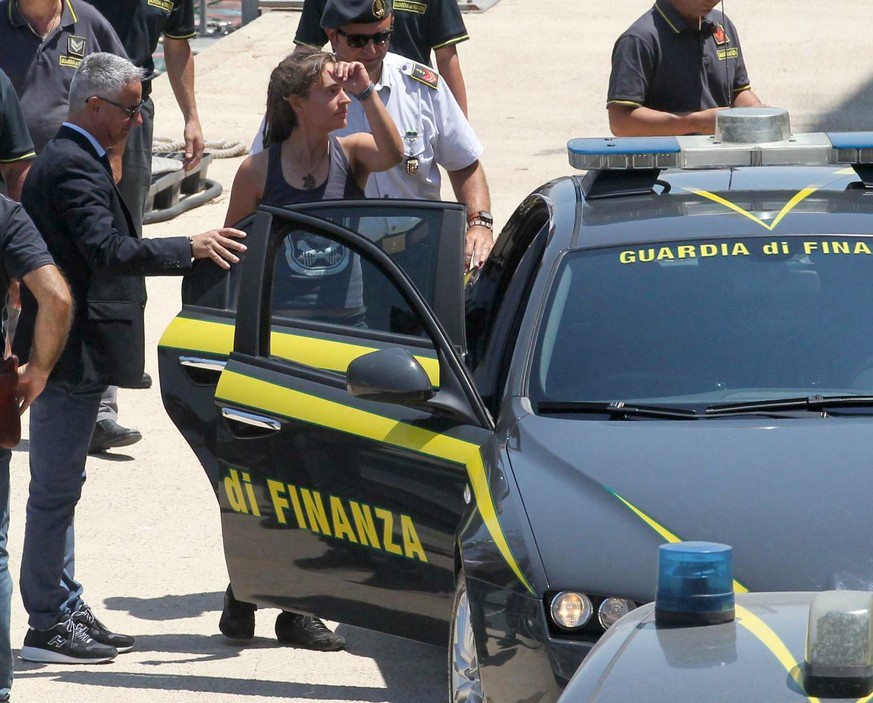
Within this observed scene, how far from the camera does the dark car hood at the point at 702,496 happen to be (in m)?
3.06

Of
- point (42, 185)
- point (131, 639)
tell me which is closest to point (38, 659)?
point (131, 639)

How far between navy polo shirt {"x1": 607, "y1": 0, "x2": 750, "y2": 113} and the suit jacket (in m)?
2.63

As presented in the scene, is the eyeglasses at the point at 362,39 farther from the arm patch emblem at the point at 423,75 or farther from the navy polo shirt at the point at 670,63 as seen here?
the navy polo shirt at the point at 670,63

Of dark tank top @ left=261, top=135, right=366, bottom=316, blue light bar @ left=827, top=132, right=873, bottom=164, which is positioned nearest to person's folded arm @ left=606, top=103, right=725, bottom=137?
blue light bar @ left=827, top=132, right=873, bottom=164

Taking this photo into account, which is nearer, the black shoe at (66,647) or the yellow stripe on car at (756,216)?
the yellow stripe on car at (756,216)

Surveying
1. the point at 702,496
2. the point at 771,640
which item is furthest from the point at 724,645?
the point at 702,496

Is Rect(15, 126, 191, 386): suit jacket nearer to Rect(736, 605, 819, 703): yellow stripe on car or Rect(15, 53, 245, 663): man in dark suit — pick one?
Rect(15, 53, 245, 663): man in dark suit

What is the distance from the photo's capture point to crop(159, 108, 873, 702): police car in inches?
127

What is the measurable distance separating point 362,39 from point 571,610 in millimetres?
3213

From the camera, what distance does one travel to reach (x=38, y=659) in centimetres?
489

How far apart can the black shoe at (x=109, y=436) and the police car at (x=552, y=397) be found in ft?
6.44

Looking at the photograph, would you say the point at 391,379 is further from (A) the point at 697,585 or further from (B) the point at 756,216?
(A) the point at 697,585

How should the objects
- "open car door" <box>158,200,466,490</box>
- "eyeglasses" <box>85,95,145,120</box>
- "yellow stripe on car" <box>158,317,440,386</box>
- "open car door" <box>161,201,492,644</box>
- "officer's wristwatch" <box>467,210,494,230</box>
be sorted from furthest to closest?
"officer's wristwatch" <box>467,210,494,230</box> < "eyeglasses" <box>85,95,145,120</box> < "yellow stripe on car" <box>158,317,440,386</box> < "open car door" <box>158,200,466,490</box> < "open car door" <box>161,201,492,644</box>

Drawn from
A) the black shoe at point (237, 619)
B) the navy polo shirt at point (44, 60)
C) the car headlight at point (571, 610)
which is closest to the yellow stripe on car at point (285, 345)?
the black shoe at point (237, 619)
